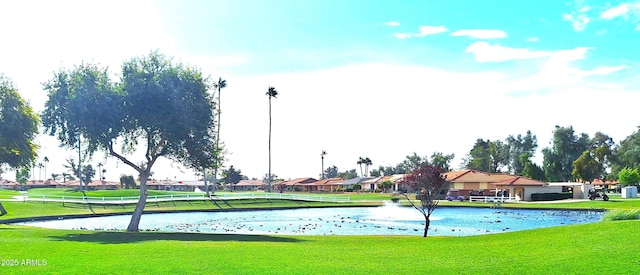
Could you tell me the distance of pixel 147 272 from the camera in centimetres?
1218

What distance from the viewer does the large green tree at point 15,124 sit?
29312 mm

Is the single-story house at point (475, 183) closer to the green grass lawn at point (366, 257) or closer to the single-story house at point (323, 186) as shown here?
Answer: the single-story house at point (323, 186)

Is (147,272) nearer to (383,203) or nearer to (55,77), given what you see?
(55,77)

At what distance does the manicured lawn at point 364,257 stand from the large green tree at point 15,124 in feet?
42.9

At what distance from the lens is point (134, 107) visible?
92.2 ft

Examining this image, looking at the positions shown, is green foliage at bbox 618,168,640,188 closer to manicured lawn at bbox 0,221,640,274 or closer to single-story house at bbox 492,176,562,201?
single-story house at bbox 492,176,562,201

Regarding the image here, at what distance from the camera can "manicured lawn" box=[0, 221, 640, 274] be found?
1237 cm

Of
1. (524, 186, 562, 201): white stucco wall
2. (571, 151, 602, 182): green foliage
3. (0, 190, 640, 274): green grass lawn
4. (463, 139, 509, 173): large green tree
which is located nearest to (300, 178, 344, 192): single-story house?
(463, 139, 509, 173): large green tree

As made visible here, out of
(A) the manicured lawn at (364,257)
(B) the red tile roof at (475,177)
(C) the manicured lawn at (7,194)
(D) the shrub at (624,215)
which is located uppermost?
(B) the red tile roof at (475,177)

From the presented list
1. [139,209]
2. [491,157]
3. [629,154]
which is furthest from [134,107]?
[491,157]

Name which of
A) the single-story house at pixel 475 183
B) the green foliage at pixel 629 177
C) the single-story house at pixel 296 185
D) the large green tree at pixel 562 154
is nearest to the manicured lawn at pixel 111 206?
Result: the single-story house at pixel 475 183

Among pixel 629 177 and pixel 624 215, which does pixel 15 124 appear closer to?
pixel 624 215

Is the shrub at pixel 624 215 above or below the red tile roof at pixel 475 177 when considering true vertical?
below

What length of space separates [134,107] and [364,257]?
57.7 ft
